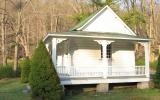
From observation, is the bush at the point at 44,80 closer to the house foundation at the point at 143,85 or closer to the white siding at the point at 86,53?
the white siding at the point at 86,53

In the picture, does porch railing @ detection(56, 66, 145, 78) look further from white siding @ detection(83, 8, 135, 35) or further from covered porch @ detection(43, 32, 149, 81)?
white siding @ detection(83, 8, 135, 35)

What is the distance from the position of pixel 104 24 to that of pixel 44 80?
367 inches

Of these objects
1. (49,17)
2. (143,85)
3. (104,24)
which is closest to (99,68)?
(143,85)

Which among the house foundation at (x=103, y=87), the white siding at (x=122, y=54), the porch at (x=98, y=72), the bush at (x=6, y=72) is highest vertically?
the white siding at (x=122, y=54)

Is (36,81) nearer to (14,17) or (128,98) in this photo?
(128,98)

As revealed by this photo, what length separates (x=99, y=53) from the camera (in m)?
23.3

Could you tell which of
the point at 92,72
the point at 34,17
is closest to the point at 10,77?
the point at 92,72

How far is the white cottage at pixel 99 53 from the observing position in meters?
20.3

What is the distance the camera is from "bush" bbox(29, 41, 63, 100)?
16.1 meters

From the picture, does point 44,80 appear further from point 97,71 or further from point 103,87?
point 97,71

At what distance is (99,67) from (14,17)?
28161mm

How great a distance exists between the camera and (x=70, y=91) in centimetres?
2011

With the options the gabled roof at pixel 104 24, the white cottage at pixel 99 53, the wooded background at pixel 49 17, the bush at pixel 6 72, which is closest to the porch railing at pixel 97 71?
the white cottage at pixel 99 53

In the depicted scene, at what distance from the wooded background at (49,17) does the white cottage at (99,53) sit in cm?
1478
